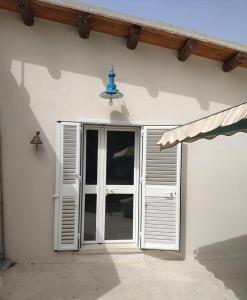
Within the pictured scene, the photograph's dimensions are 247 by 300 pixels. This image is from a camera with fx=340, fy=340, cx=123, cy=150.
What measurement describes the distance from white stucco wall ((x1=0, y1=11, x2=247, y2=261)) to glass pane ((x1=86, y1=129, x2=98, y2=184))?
0.50 m

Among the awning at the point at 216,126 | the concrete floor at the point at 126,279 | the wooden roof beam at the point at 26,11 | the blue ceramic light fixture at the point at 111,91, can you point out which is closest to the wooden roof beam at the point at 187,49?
the blue ceramic light fixture at the point at 111,91

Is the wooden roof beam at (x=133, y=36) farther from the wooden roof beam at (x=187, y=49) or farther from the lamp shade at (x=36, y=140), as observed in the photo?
the lamp shade at (x=36, y=140)

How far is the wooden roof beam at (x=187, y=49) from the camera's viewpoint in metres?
6.66

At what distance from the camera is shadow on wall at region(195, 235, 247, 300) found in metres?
6.70

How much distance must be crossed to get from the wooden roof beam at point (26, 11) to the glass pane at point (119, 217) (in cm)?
391

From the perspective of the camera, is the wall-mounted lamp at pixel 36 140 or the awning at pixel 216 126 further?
the wall-mounted lamp at pixel 36 140

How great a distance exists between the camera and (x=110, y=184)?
7289 mm

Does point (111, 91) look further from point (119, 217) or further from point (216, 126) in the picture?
point (216, 126)

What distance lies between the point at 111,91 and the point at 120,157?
4.95 ft

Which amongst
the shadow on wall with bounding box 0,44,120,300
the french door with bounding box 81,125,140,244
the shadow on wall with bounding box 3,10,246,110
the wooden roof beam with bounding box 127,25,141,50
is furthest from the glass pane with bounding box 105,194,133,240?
the wooden roof beam with bounding box 127,25,141,50

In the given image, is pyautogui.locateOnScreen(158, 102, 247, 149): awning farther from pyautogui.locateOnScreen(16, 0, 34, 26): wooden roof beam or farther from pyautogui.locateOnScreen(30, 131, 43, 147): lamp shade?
pyautogui.locateOnScreen(16, 0, 34, 26): wooden roof beam

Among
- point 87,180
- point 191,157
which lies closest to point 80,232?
point 87,180

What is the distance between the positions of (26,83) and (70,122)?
1199mm

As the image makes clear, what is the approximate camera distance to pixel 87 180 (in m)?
7.21
